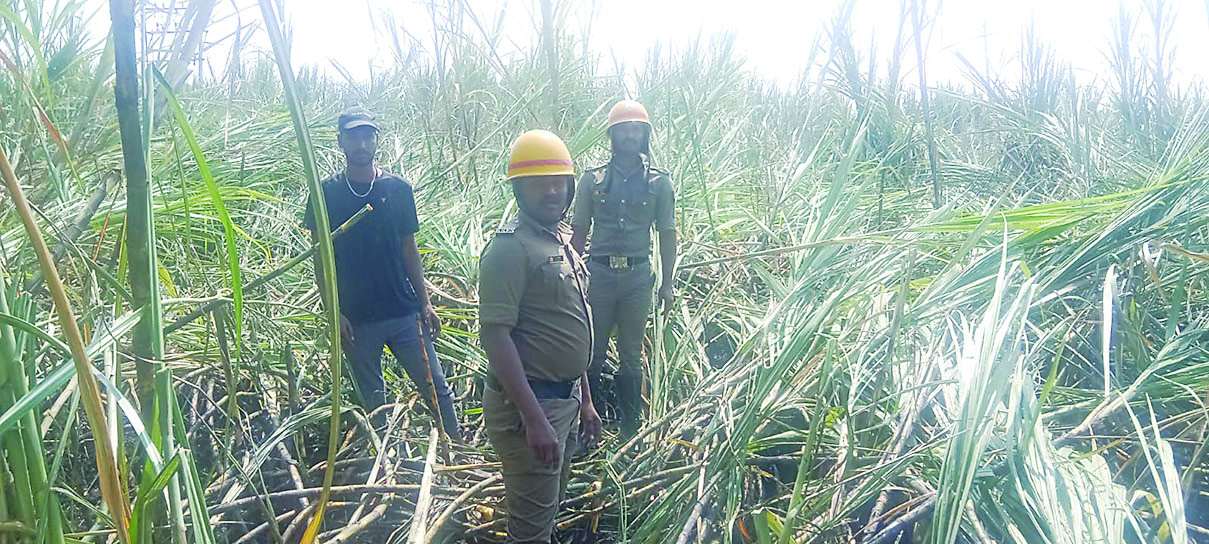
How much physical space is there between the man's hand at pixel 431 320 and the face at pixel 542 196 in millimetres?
1045

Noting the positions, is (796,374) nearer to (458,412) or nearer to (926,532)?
(926,532)

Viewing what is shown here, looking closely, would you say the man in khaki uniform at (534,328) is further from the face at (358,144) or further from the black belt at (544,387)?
the face at (358,144)

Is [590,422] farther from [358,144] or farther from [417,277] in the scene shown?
[358,144]

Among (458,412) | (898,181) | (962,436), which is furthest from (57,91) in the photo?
(898,181)

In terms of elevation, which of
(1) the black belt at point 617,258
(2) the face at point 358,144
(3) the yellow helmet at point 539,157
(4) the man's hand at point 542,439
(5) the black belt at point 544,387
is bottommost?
(4) the man's hand at point 542,439

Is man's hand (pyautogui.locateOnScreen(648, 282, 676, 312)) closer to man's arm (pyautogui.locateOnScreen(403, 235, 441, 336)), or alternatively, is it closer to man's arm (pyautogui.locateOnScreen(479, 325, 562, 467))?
man's arm (pyautogui.locateOnScreen(403, 235, 441, 336))

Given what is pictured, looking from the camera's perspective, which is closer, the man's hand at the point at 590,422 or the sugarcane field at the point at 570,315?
the sugarcane field at the point at 570,315

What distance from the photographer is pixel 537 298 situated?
6.49 feet

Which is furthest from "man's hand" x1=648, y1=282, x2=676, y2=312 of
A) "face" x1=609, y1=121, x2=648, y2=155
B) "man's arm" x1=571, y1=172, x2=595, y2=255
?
"face" x1=609, y1=121, x2=648, y2=155

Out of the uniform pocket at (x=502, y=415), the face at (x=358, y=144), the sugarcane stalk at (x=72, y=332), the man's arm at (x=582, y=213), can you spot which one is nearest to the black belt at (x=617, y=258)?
the man's arm at (x=582, y=213)

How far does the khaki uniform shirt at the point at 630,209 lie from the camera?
10.5 ft

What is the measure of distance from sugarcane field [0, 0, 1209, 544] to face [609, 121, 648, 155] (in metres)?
0.02

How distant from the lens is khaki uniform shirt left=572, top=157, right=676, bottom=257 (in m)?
3.21

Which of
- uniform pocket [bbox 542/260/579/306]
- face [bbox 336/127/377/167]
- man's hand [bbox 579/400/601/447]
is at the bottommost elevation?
man's hand [bbox 579/400/601/447]
